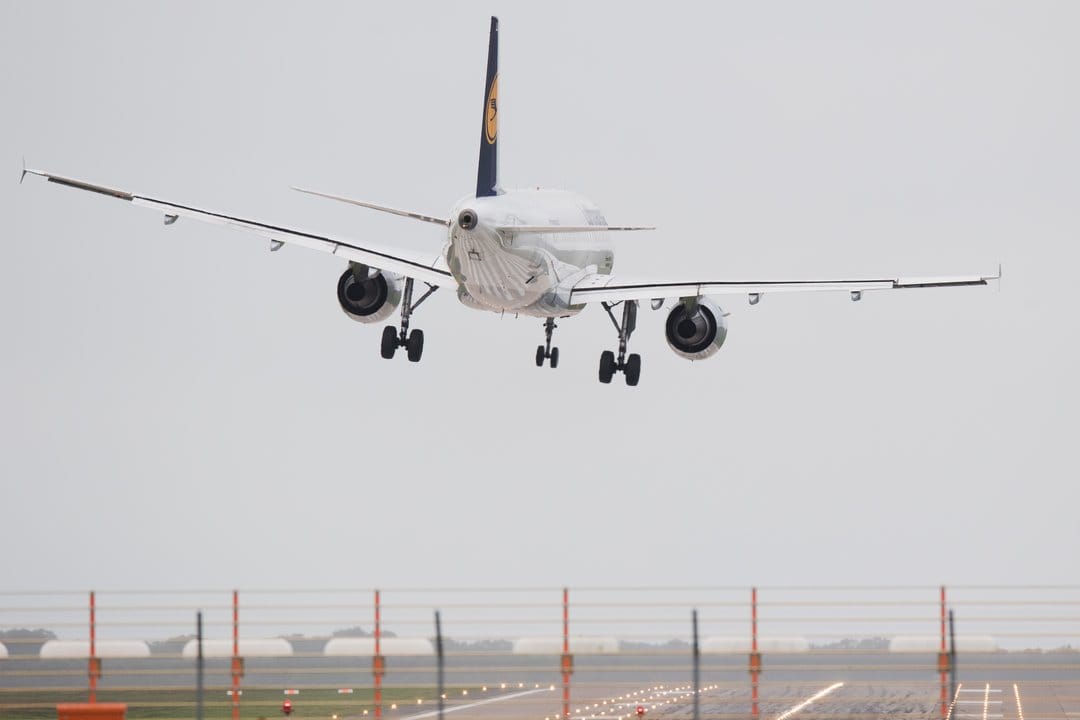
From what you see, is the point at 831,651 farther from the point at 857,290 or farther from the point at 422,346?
the point at 422,346

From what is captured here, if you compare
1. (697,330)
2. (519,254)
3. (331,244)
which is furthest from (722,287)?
(331,244)

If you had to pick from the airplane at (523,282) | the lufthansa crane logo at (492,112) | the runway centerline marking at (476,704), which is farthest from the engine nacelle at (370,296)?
the runway centerline marking at (476,704)

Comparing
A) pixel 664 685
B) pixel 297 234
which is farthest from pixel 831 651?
pixel 664 685

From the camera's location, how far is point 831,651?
33.9m

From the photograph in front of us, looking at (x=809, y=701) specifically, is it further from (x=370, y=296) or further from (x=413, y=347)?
(x=370, y=296)

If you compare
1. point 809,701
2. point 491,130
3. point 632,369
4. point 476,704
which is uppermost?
point 491,130

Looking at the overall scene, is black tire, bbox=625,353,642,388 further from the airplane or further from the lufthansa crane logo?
the lufthansa crane logo

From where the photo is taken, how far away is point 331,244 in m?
55.6

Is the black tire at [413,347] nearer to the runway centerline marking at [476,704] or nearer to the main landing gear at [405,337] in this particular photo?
the main landing gear at [405,337]

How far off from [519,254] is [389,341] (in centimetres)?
663

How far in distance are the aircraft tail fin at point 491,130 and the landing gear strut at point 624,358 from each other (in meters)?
6.91

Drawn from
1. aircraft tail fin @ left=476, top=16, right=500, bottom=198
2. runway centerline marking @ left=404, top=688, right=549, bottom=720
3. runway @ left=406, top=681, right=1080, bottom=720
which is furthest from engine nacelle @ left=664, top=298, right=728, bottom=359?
runway centerline marking @ left=404, top=688, right=549, bottom=720

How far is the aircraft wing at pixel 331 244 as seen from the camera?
54.4 meters

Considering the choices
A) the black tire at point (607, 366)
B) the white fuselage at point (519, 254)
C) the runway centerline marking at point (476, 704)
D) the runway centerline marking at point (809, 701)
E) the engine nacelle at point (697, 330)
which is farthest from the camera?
the black tire at point (607, 366)
